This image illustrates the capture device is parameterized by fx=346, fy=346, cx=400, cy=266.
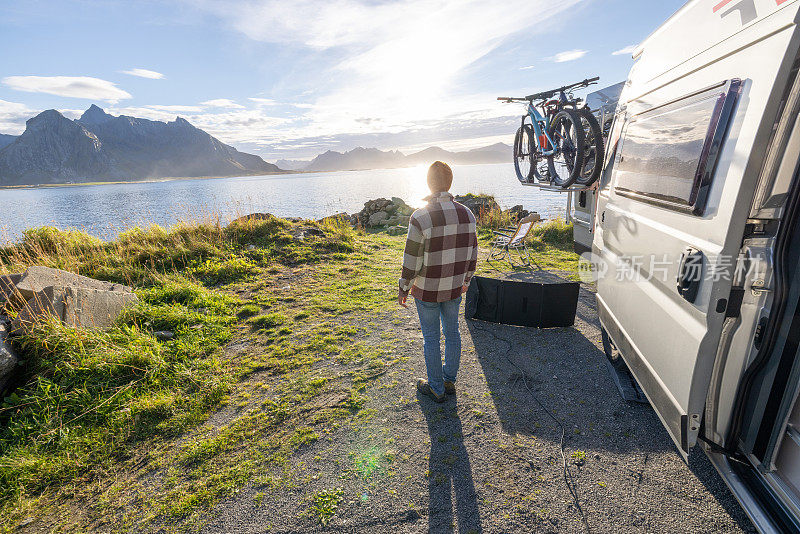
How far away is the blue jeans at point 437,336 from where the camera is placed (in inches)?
120

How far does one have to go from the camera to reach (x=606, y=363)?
3777mm

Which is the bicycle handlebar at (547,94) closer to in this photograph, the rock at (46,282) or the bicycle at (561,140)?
the bicycle at (561,140)

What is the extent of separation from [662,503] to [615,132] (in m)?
3.31

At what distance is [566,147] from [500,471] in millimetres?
5725

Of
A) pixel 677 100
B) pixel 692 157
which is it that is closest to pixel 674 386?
pixel 692 157

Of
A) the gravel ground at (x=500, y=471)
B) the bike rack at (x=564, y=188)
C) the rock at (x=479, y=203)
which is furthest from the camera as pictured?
the rock at (x=479, y=203)

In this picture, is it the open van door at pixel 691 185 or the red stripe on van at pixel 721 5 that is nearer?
the open van door at pixel 691 185

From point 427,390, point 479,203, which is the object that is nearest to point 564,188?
point 427,390

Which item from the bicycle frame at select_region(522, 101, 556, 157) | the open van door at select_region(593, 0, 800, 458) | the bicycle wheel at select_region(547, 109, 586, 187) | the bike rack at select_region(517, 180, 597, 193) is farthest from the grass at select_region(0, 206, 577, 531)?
the bicycle frame at select_region(522, 101, 556, 157)

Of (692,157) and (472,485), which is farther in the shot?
(472,485)

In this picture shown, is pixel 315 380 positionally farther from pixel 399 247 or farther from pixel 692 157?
pixel 399 247

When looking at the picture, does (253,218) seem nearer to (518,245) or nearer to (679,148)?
(518,245)

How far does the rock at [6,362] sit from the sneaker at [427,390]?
3.98 meters

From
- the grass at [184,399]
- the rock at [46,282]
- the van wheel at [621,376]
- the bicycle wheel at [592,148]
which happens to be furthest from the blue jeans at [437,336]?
the rock at [46,282]
